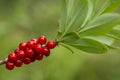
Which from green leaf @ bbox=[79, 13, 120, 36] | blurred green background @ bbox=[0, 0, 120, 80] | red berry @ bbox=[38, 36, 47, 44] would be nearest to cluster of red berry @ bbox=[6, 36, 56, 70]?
red berry @ bbox=[38, 36, 47, 44]

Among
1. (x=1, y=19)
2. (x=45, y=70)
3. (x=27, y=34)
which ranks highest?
(x=1, y=19)

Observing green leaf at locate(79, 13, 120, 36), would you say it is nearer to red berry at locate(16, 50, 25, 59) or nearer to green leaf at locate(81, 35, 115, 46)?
green leaf at locate(81, 35, 115, 46)

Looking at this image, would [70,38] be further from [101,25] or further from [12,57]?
[12,57]

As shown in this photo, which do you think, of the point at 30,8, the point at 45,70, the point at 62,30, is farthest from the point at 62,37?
the point at 30,8

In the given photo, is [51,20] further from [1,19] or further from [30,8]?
[1,19]

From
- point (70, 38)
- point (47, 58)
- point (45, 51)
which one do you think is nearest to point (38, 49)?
point (45, 51)

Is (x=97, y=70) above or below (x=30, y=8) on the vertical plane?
below
